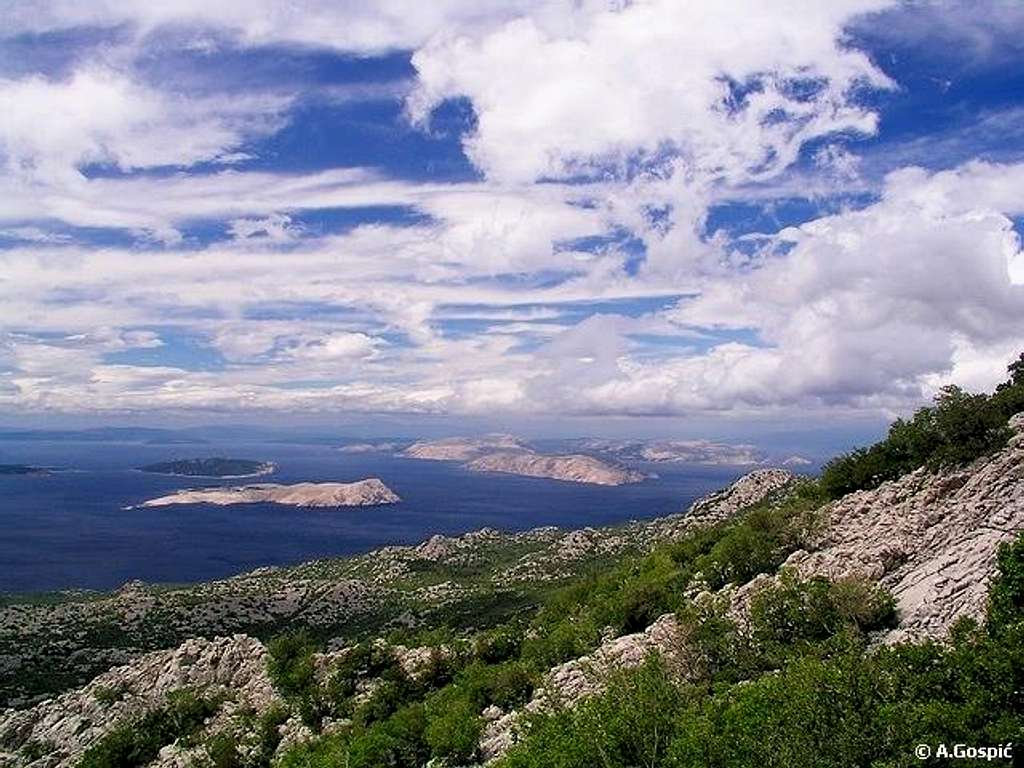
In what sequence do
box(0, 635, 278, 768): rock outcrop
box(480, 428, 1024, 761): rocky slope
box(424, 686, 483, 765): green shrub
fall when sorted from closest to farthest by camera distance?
box(480, 428, 1024, 761): rocky slope, box(424, 686, 483, 765): green shrub, box(0, 635, 278, 768): rock outcrop

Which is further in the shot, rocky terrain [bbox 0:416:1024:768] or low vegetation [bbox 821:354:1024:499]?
low vegetation [bbox 821:354:1024:499]

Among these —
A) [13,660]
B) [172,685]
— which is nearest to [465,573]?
[13,660]

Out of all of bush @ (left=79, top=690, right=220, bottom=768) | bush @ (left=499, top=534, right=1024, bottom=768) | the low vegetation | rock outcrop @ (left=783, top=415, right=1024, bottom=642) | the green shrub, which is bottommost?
bush @ (left=79, top=690, right=220, bottom=768)

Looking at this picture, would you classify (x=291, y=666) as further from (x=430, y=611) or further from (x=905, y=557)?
(x=430, y=611)

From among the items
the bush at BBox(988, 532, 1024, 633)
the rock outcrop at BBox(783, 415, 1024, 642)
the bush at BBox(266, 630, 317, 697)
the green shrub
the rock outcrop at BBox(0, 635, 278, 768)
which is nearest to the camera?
the bush at BBox(988, 532, 1024, 633)

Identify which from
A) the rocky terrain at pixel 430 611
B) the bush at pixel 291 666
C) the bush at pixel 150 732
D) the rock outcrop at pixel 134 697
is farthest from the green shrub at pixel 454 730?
the bush at pixel 150 732

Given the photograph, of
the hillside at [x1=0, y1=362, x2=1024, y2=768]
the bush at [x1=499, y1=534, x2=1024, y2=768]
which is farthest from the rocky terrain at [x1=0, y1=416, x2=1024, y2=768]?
the bush at [x1=499, y1=534, x2=1024, y2=768]

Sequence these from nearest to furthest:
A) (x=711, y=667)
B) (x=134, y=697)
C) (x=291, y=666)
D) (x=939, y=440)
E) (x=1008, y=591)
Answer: (x=1008, y=591), (x=711, y=667), (x=939, y=440), (x=291, y=666), (x=134, y=697)

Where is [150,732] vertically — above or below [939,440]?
below

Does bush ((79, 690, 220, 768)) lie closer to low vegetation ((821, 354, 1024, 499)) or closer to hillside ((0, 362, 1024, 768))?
hillside ((0, 362, 1024, 768))

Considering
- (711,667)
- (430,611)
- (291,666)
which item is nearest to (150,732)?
Answer: (291,666)

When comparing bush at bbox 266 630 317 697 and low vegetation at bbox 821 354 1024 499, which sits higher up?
low vegetation at bbox 821 354 1024 499

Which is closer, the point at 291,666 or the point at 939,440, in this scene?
the point at 939,440

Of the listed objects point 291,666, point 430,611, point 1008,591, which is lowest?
point 430,611
